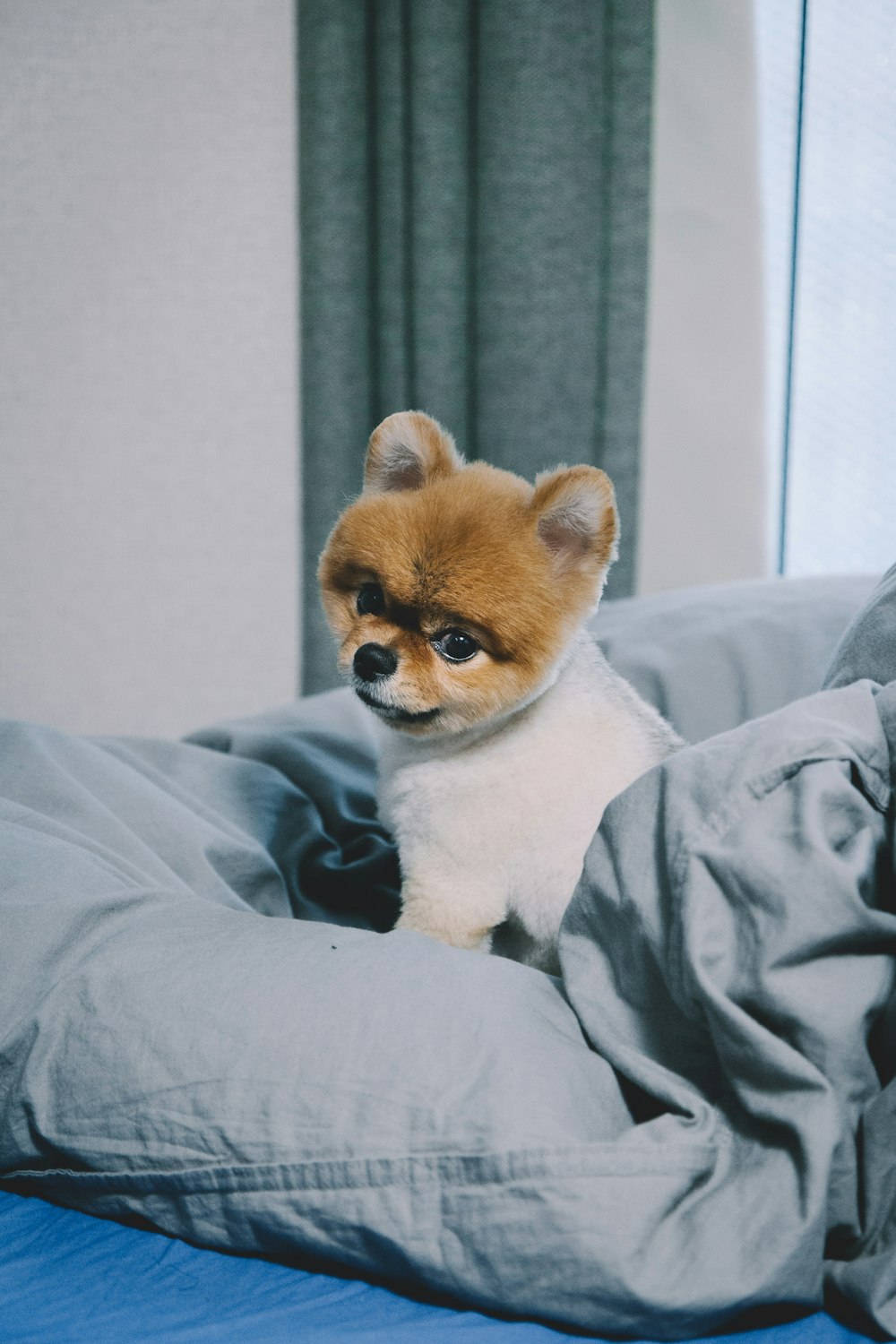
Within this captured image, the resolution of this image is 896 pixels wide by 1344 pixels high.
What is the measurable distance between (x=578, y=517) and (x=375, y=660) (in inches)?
7.7

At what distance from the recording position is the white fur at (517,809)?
2.91ft

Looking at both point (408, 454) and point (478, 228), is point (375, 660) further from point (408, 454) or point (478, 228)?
point (478, 228)

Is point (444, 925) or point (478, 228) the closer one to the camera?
point (444, 925)

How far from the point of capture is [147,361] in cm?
235

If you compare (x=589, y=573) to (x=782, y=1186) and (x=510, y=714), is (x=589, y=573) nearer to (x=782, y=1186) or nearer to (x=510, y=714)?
(x=510, y=714)

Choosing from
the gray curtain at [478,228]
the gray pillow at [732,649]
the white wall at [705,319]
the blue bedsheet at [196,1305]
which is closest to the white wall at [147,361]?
the gray curtain at [478,228]

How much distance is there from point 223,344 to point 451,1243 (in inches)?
83.3

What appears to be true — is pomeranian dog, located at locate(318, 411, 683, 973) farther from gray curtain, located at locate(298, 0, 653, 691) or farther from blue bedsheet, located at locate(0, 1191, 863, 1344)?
gray curtain, located at locate(298, 0, 653, 691)

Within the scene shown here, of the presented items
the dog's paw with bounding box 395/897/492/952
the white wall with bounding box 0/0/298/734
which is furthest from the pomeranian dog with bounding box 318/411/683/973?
the white wall with bounding box 0/0/298/734

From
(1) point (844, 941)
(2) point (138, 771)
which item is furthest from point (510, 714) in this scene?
(2) point (138, 771)

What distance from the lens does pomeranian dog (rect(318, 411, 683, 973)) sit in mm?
839

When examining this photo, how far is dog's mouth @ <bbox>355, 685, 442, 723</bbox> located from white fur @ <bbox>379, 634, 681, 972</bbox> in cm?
5

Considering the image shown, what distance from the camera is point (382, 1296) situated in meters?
0.61

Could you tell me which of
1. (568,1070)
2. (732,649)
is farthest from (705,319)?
(568,1070)
